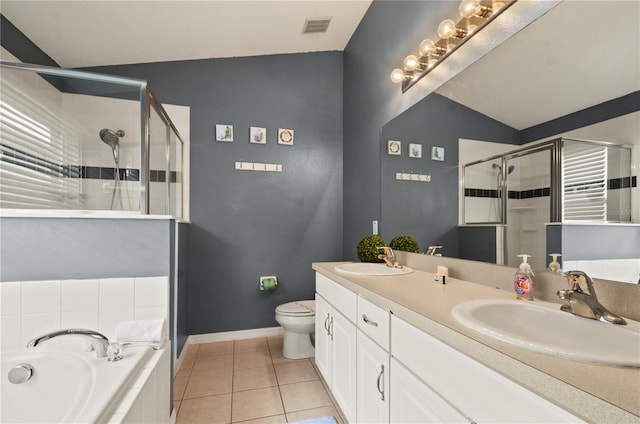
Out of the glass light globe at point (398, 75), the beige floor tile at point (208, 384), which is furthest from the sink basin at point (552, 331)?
the beige floor tile at point (208, 384)

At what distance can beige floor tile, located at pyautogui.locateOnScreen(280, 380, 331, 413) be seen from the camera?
1855mm

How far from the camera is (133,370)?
116 cm

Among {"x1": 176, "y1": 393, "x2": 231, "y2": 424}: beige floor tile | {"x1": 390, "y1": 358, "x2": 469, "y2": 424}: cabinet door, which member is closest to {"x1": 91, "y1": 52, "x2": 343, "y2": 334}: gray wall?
{"x1": 176, "y1": 393, "x2": 231, "y2": 424}: beige floor tile

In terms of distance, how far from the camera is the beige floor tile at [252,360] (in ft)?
7.82

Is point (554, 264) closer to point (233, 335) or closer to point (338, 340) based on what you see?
point (338, 340)

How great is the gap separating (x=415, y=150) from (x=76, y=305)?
2.06 m

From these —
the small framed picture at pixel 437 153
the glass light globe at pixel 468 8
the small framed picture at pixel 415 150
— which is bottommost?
the small framed picture at pixel 437 153

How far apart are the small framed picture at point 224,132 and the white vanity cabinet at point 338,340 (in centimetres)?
168

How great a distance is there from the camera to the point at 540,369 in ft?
1.83

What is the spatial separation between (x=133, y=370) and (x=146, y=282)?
0.51 metres

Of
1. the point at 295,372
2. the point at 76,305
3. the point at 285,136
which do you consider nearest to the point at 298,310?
the point at 295,372

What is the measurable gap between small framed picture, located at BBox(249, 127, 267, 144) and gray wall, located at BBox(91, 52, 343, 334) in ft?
0.16

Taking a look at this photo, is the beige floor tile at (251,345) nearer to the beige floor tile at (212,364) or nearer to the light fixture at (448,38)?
the beige floor tile at (212,364)

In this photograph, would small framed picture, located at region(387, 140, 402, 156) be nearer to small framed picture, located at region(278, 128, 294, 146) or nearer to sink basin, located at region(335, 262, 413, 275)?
sink basin, located at region(335, 262, 413, 275)
